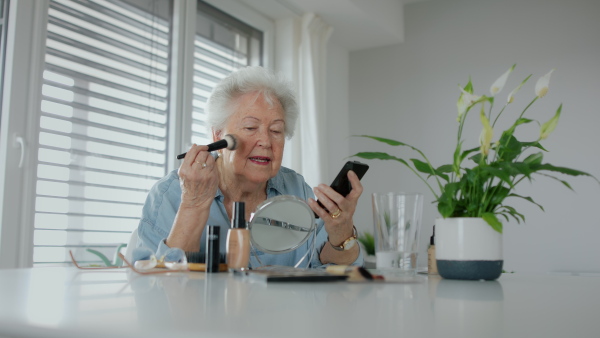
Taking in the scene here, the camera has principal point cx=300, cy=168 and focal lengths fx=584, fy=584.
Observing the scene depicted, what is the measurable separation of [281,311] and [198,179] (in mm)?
1035

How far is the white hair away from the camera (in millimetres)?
1844

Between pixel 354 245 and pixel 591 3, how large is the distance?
3.10m

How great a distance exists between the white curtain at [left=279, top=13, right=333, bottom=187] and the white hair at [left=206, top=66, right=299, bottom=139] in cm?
184

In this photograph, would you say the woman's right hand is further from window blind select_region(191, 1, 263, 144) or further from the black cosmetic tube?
window blind select_region(191, 1, 263, 144)

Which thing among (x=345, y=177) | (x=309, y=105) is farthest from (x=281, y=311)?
(x=309, y=105)

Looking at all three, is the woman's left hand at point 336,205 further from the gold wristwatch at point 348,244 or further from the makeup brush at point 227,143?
the makeup brush at point 227,143

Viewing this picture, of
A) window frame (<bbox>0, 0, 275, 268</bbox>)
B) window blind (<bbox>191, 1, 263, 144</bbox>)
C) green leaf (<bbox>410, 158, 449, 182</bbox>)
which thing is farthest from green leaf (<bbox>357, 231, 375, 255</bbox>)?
green leaf (<bbox>410, 158, 449, 182</bbox>)

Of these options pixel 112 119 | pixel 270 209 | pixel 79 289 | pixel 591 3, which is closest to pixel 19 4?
pixel 112 119

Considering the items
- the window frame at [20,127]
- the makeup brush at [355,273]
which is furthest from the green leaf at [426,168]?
the window frame at [20,127]

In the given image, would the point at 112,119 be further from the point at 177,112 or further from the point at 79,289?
the point at 79,289

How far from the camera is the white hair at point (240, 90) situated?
1.84 metres

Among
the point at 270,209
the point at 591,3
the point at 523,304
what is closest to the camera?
the point at 523,304

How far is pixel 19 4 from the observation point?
238 cm

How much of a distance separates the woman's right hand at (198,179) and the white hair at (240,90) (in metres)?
0.28
